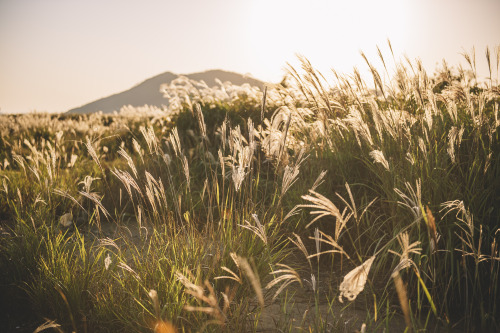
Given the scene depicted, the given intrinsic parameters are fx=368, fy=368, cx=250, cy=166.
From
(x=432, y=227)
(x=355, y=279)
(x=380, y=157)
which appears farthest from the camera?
(x=380, y=157)

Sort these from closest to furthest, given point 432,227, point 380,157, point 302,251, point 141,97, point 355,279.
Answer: point 355,279
point 432,227
point 380,157
point 302,251
point 141,97

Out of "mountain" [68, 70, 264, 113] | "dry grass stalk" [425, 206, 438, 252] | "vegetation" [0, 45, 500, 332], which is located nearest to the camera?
"dry grass stalk" [425, 206, 438, 252]

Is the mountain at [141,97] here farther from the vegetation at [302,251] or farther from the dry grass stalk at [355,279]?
the dry grass stalk at [355,279]

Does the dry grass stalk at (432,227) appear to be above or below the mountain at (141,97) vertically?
below

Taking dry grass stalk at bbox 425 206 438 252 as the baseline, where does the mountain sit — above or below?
above

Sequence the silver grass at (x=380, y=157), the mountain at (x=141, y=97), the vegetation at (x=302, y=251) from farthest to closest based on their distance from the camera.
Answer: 1. the mountain at (x=141, y=97)
2. the vegetation at (x=302, y=251)
3. the silver grass at (x=380, y=157)

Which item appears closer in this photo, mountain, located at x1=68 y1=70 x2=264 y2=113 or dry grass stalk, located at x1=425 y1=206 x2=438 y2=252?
dry grass stalk, located at x1=425 y1=206 x2=438 y2=252

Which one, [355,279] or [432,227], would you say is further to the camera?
[432,227]

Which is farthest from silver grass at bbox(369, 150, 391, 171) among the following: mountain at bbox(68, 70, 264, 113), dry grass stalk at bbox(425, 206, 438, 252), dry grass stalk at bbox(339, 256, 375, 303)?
mountain at bbox(68, 70, 264, 113)

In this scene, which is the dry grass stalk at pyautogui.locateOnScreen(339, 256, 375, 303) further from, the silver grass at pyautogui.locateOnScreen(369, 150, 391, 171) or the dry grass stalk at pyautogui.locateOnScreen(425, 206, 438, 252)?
the silver grass at pyautogui.locateOnScreen(369, 150, 391, 171)

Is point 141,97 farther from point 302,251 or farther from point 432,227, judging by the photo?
point 432,227

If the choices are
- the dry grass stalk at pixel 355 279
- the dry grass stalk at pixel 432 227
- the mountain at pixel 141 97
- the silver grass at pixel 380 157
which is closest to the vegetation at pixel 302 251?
the silver grass at pixel 380 157

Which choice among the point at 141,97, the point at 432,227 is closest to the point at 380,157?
the point at 432,227

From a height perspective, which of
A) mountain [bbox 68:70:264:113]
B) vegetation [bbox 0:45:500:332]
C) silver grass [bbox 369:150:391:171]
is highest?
mountain [bbox 68:70:264:113]
